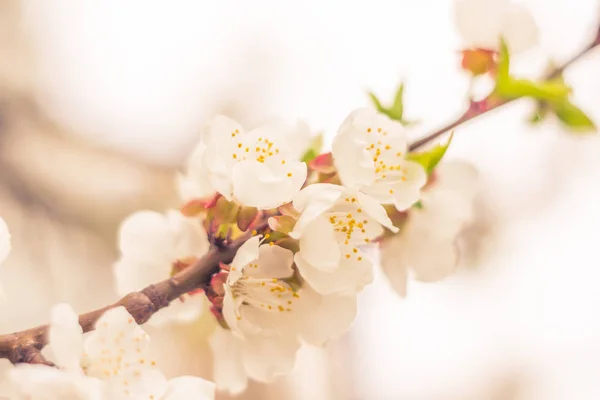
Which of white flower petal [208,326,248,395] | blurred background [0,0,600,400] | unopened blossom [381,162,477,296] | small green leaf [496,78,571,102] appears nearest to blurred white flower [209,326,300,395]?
white flower petal [208,326,248,395]

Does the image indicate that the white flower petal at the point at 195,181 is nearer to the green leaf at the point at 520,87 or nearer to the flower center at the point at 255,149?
the flower center at the point at 255,149

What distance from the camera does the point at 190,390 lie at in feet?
0.97

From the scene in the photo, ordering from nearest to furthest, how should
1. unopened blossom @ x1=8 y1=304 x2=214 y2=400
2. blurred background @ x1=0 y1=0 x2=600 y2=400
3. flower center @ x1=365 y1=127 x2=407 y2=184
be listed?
unopened blossom @ x1=8 y1=304 x2=214 y2=400 → flower center @ x1=365 y1=127 x2=407 y2=184 → blurred background @ x1=0 y1=0 x2=600 y2=400

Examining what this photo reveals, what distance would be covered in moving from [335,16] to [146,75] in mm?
440

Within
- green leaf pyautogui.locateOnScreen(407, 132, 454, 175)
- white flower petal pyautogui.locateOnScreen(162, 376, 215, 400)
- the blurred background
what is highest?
green leaf pyautogui.locateOnScreen(407, 132, 454, 175)

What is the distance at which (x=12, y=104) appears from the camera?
110cm

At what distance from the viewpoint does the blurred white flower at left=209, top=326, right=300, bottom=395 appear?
36 centimetres

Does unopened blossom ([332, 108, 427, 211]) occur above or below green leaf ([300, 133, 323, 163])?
above

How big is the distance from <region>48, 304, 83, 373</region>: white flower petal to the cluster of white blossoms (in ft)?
0.27

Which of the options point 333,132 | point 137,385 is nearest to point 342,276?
point 137,385

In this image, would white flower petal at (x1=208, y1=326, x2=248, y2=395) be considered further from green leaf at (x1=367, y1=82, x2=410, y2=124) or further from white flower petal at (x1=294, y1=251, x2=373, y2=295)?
green leaf at (x1=367, y1=82, x2=410, y2=124)

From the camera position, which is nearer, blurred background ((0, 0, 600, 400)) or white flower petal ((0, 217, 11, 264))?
white flower petal ((0, 217, 11, 264))

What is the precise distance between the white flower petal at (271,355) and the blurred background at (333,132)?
0.75 m

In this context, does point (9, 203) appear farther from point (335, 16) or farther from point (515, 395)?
point (515, 395)
